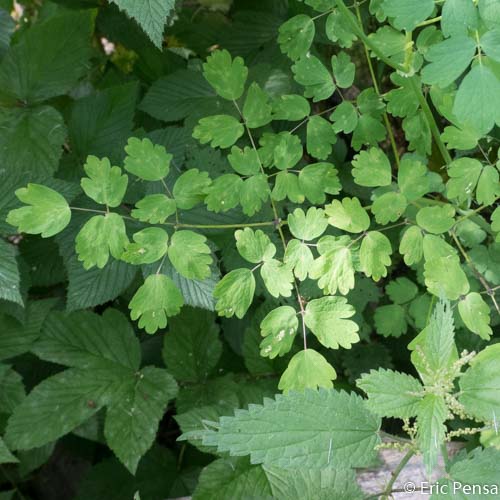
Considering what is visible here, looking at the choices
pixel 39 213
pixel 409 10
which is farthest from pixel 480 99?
pixel 39 213

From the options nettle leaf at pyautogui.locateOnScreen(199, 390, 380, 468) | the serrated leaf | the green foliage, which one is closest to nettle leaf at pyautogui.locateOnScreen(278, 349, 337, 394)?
the green foliage

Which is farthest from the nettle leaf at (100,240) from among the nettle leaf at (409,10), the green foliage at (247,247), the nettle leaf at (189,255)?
the nettle leaf at (409,10)

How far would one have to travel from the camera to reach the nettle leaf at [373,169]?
1432 mm

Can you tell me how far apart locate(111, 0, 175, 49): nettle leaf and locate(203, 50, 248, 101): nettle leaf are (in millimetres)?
220

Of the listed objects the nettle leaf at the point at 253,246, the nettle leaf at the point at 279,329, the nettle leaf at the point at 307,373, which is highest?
the nettle leaf at the point at 253,246

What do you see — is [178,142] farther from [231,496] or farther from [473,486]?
[473,486]

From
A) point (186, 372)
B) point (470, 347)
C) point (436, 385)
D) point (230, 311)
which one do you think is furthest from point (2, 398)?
point (470, 347)

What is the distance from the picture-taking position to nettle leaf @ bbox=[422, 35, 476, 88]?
1.14 meters

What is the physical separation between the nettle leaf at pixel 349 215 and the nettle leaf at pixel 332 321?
0.54 feet

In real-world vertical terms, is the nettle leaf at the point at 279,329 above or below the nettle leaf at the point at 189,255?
below

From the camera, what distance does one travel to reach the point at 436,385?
1.12m

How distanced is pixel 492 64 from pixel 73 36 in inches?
42.3

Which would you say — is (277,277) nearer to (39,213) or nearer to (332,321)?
(332,321)

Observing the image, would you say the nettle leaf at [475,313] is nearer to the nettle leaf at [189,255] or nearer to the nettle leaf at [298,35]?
the nettle leaf at [189,255]
